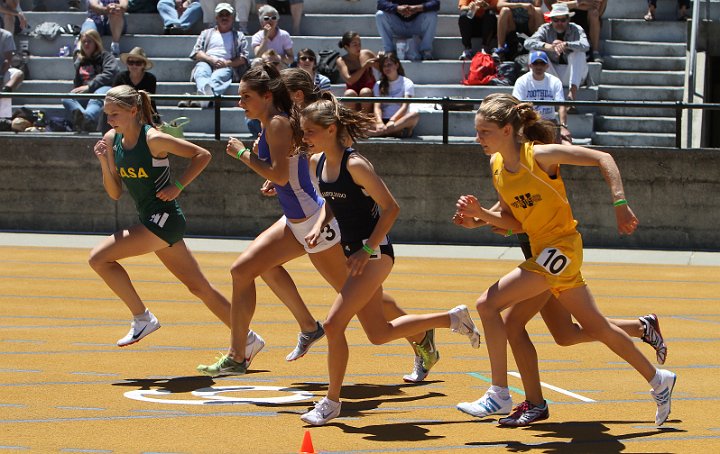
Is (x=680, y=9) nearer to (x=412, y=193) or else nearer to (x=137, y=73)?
(x=412, y=193)

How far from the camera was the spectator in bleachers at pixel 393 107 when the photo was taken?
17.1 m

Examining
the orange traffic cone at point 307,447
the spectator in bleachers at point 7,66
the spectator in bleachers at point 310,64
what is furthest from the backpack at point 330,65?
the orange traffic cone at point 307,447

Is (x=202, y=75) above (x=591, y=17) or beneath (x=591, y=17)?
beneath

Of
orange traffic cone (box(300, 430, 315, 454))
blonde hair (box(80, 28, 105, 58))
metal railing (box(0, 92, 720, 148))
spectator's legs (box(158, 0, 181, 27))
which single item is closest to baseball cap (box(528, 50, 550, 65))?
metal railing (box(0, 92, 720, 148))

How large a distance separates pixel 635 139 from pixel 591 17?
2.89 meters

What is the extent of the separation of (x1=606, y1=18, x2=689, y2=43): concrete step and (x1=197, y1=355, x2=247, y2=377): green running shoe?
1332cm

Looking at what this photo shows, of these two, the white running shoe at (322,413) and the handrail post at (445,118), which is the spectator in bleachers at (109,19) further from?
the white running shoe at (322,413)

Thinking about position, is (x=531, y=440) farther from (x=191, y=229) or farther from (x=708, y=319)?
(x=191, y=229)

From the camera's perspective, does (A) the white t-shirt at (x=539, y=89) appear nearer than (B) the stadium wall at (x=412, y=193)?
No

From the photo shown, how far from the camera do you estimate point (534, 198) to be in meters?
7.29

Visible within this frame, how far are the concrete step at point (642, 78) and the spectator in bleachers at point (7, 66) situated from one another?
8.81 m

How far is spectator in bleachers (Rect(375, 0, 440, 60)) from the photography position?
64.5ft

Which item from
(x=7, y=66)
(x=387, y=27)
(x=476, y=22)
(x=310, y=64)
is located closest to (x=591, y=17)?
(x=476, y=22)

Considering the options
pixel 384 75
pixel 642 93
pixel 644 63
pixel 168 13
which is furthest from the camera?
pixel 168 13
